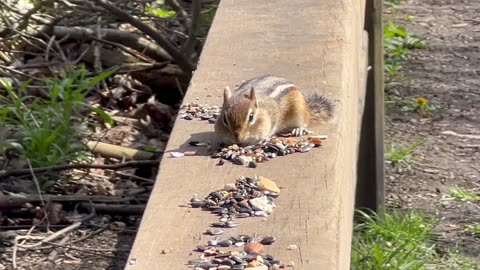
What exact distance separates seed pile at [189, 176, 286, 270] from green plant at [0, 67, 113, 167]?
245cm

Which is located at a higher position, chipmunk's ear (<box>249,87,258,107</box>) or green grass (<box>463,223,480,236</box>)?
chipmunk's ear (<box>249,87,258,107</box>)

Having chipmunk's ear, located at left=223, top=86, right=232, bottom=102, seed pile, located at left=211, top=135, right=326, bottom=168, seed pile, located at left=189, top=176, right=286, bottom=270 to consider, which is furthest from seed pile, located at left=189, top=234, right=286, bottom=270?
chipmunk's ear, located at left=223, top=86, right=232, bottom=102

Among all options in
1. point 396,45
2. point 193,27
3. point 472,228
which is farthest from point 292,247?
point 396,45

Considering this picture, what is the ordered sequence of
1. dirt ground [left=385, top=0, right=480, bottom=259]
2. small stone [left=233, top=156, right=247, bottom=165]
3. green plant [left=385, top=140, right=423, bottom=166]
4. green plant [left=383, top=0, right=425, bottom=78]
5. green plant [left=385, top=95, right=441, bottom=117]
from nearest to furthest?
small stone [left=233, top=156, right=247, bottom=165] → dirt ground [left=385, top=0, right=480, bottom=259] → green plant [left=385, top=140, right=423, bottom=166] → green plant [left=385, top=95, right=441, bottom=117] → green plant [left=383, top=0, right=425, bottom=78]

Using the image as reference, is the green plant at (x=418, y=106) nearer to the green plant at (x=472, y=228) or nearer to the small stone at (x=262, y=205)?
the green plant at (x=472, y=228)

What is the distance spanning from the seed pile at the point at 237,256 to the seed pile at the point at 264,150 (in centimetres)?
40

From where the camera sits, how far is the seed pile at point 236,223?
5.92 ft

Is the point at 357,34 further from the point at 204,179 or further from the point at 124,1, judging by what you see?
the point at 124,1

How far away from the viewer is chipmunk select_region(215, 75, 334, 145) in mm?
2531

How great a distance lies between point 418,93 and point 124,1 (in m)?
1.87

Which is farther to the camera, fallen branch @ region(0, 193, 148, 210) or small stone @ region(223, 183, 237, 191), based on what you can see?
fallen branch @ region(0, 193, 148, 210)

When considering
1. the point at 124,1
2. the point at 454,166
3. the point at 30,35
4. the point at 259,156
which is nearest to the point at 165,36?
the point at 124,1

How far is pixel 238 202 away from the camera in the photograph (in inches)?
79.9

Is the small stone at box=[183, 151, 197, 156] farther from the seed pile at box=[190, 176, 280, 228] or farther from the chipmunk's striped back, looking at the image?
the chipmunk's striped back
